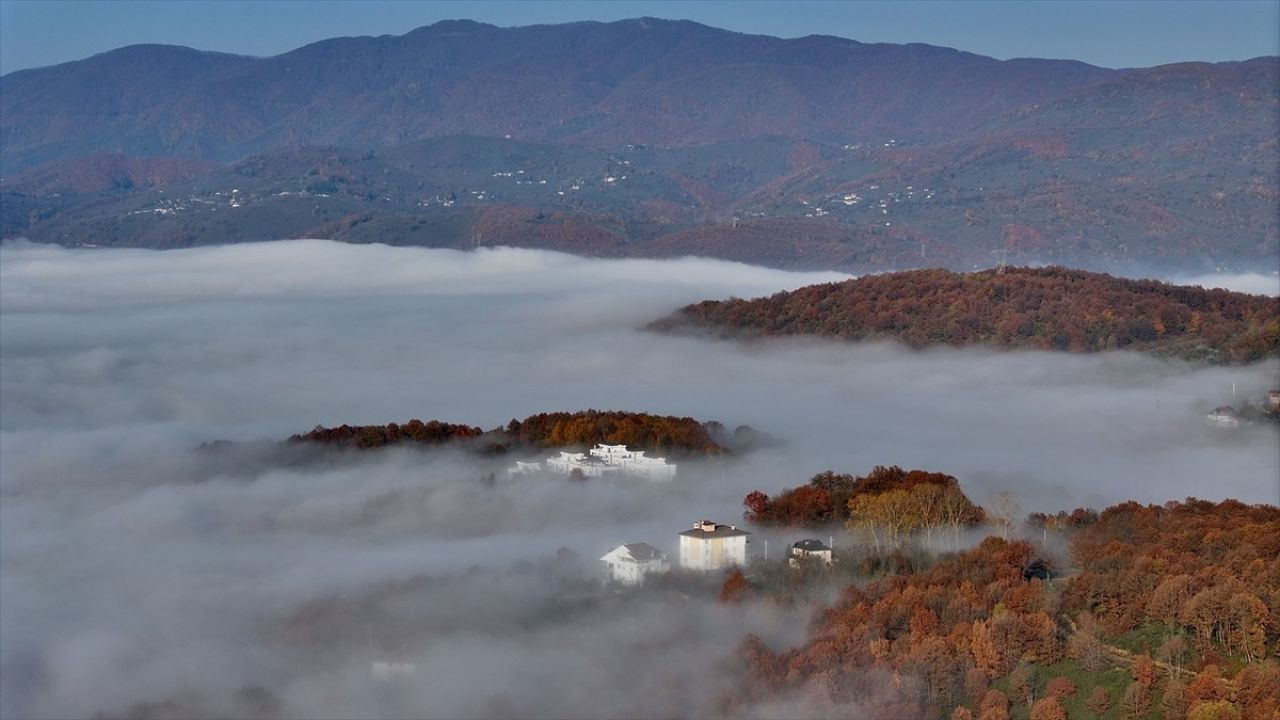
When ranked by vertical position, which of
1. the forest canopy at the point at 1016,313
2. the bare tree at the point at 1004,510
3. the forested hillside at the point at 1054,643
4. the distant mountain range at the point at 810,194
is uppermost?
the distant mountain range at the point at 810,194

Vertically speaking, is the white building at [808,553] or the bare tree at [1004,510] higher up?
the bare tree at [1004,510]

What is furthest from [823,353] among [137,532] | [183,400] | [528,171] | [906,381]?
[528,171]

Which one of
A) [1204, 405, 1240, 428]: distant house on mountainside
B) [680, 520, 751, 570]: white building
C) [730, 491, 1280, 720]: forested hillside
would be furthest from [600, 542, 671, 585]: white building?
[1204, 405, 1240, 428]: distant house on mountainside

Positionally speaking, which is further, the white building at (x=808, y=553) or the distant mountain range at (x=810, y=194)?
the distant mountain range at (x=810, y=194)

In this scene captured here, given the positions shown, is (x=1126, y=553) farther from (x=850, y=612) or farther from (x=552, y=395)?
(x=552, y=395)

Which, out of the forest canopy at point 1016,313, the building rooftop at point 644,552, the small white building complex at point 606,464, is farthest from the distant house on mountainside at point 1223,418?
the building rooftop at point 644,552

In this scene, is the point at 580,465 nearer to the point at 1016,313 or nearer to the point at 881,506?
the point at 881,506

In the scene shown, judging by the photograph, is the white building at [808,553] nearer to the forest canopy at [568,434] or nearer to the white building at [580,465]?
the white building at [580,465]
